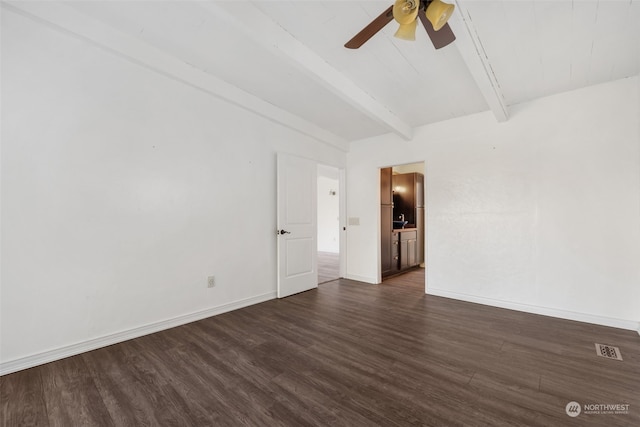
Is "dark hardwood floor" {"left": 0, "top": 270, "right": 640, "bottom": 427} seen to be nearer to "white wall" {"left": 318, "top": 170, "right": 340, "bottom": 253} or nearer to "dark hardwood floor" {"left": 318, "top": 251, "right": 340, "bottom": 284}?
"dark hardwood floor" {"left": 318, "top": 251, "right": 340, "bottom": 284}

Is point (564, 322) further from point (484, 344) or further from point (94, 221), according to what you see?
point (94, 221)

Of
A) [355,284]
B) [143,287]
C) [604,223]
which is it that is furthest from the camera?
[355,284]

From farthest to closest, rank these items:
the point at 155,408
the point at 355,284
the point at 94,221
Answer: the point at 355,284, the point at 94,221, the point at 155,408

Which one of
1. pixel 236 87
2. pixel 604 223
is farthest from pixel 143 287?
pixel 604 223

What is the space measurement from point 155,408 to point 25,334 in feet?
4.39

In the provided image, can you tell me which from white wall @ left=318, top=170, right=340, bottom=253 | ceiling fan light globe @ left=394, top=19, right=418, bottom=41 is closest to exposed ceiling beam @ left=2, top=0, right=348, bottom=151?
ceiling fan light globe @ left=394, top=19, right=418, bottom=41

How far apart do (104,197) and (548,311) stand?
5000mm

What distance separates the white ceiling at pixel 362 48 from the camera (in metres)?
1.94

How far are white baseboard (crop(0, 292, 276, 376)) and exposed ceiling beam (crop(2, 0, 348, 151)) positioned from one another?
2.61 metres

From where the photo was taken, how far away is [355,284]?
4508mm

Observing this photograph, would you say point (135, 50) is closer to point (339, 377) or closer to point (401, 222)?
point (339, 377)

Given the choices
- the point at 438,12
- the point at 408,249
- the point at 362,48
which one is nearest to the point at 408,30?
the point at 438,12

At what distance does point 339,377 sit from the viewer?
183cm

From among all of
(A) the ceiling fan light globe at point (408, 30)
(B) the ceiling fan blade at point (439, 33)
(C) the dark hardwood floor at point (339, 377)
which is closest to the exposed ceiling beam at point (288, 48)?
(A) the ceiling fan light globe at point (408, 30)
